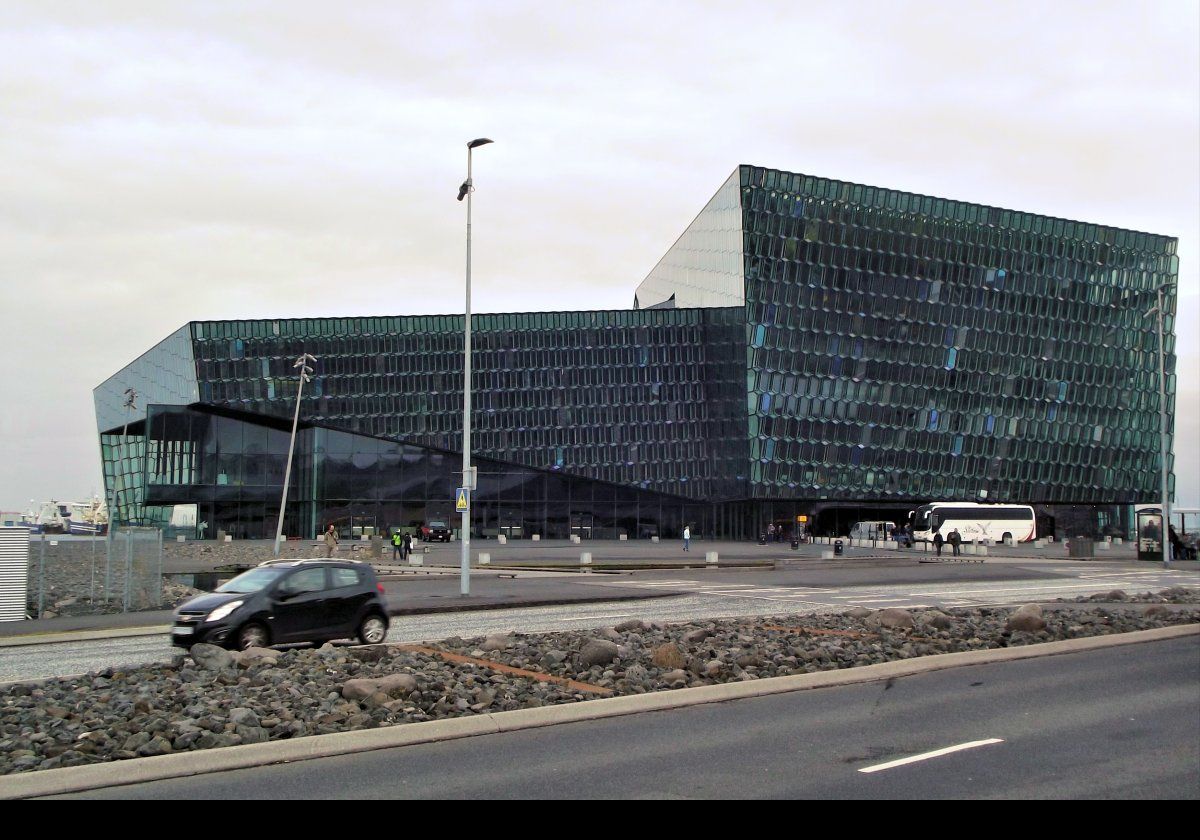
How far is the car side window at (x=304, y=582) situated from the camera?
58.7 ft

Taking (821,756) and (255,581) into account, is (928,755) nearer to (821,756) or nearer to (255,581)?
(821,756)

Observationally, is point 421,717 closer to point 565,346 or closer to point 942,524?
point 942,524

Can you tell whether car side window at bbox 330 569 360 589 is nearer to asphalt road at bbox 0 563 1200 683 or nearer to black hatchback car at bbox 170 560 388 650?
black hatchback car at bbox 170 560 388 650

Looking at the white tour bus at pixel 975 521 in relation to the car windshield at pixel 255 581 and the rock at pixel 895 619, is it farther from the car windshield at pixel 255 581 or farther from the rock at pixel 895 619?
the car windshield at pixel 255 581

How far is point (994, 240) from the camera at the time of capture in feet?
330

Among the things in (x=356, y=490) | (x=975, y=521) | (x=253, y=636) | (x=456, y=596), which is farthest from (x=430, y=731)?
(x=356, y=490)

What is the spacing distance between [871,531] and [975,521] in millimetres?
7478

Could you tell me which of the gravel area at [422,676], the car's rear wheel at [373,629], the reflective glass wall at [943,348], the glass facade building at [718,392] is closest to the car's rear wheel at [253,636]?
the gravel area at [422,676]

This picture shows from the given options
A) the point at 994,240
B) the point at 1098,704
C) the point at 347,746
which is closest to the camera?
the point at 347,746

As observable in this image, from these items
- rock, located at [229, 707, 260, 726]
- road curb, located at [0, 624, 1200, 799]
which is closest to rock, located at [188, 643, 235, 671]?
rock, located at [229, 707, 260, 726]

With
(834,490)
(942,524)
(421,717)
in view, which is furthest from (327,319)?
(421,717)

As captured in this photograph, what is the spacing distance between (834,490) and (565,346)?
85.1 ft

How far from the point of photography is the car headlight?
56.2ft

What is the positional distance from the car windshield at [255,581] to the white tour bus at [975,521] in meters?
68.1
